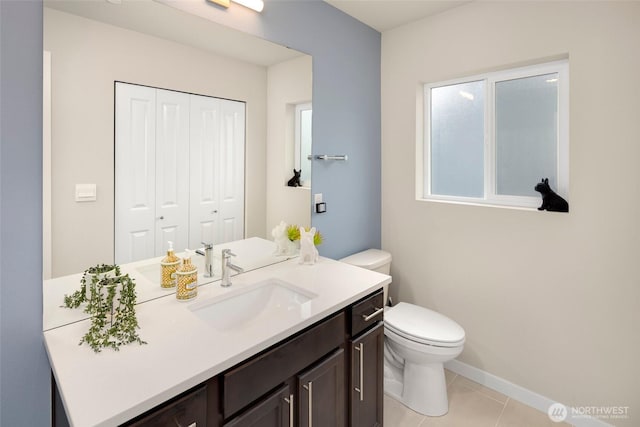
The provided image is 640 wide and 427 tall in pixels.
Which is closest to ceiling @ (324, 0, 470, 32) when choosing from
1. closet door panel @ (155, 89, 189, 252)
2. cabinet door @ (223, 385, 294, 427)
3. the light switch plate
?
closet door panel @ (155, 89, 189, 252)

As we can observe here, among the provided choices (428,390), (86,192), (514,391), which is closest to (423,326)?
(428,390)

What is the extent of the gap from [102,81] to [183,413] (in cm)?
116

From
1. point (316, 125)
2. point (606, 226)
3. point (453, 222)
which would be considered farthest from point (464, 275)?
point (316, 125)

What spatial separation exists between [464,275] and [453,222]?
37 centimetres

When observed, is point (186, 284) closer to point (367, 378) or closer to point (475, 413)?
point (367, 378)

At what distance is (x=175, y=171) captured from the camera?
146 cm

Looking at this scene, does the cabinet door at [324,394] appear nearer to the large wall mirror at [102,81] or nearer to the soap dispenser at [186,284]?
the soap dispenser at [186,284]

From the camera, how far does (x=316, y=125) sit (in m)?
2.08

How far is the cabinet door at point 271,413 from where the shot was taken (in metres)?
1.04

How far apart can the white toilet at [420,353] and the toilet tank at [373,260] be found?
299mm

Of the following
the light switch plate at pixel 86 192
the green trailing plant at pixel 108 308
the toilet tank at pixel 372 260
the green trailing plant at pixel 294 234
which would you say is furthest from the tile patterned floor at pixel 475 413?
the light switch plate at pixel 86 192

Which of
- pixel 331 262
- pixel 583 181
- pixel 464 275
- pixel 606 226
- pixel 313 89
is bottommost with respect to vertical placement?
pixel 464 275

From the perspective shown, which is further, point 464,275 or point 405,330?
point 464,275

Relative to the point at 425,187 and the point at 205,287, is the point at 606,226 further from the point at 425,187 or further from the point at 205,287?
the point at 205,287
